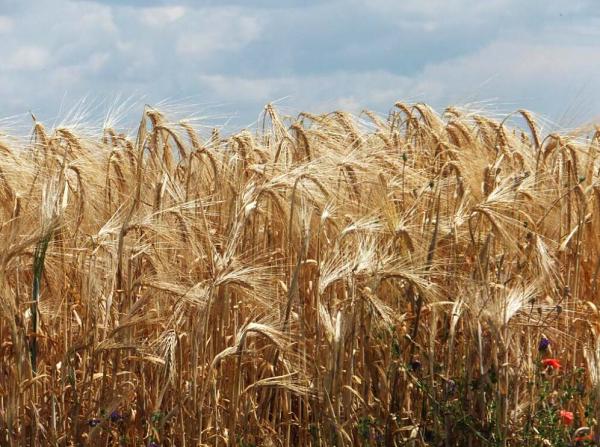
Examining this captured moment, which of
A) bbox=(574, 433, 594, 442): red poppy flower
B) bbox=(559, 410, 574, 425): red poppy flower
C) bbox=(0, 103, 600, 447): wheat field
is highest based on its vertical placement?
bbox=(0, 103, 600, 447): wheat field

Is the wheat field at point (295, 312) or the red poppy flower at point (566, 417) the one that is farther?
the red poppy flower at point (566, 417)

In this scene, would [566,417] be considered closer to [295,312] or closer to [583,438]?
[583,438]

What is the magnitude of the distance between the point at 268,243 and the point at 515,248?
1.25m

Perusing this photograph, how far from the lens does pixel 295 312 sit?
3766 millimetres

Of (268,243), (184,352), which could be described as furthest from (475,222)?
(184,352)

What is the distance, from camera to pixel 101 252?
4.04 metres

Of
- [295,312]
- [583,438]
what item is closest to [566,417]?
[583,438]

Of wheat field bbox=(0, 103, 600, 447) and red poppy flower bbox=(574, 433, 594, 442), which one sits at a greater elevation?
wheat field bbox=(0, 103, 600, 447)

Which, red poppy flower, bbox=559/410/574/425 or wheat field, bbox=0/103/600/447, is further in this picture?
red poppy flower, bbox=559/410/574/425

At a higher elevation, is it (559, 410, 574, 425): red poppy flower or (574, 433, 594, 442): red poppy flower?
(559, 410, 574, 425): red poppy flower

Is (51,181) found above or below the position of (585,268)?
above

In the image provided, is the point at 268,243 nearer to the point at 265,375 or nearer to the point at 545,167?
the point at 265,375

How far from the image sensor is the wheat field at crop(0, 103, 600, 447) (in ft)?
11.2

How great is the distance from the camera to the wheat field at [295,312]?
341cm
